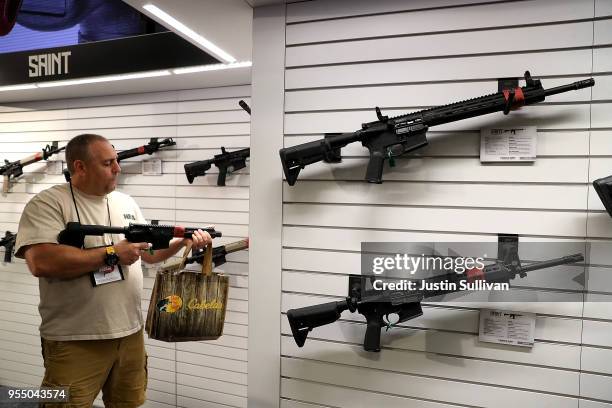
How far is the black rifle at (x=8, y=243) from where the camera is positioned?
13.3ft

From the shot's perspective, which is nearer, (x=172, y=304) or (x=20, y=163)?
(x=172, y=304)

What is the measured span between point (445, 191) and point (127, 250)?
5.13ft

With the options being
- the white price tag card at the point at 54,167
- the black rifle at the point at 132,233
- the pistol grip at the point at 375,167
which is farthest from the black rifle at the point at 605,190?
the white price tag card at the point at 54,167

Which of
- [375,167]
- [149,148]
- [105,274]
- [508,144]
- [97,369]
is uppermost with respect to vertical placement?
[149,148]

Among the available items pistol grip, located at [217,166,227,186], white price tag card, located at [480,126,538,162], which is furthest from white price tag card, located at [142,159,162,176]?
white price tag card, located at [480,126,538,162]

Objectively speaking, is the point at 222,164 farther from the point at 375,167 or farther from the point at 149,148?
the point at 375,167

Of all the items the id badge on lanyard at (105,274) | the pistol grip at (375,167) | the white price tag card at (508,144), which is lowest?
the id badge on lanyard at (105,274)

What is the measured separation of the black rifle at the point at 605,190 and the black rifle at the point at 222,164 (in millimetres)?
2409

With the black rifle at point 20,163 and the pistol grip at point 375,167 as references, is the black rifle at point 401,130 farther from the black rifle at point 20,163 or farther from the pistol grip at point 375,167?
the black rifle at point 20,163

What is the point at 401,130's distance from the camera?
157 cm

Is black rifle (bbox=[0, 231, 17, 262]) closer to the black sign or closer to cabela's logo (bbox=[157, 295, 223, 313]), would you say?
the black sign

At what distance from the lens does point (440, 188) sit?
5.48 feet

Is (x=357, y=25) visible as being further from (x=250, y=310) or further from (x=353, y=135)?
(x=250, y=310)

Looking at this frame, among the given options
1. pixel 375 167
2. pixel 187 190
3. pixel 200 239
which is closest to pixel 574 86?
pixel 375 167
